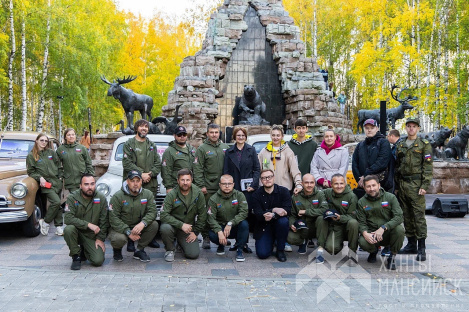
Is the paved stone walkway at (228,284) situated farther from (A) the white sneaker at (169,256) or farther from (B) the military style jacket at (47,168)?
(B) the military style jacket at (47,168)

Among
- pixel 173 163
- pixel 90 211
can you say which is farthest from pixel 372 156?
pixel 90 211

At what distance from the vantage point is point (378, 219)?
5848 millimetres

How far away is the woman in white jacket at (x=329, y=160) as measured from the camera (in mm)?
6656

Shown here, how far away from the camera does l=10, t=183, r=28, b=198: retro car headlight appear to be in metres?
6.97

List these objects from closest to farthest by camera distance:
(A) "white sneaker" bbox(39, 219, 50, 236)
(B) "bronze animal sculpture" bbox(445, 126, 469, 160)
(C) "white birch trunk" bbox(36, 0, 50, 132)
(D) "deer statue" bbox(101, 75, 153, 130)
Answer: (A) "white sneaker" bbox(39, 219, 50, 236) → (D) "deer statue" bbox(101, 75, 153, 130) → (B) "bronze animal sculpture" bbox(445, 126, 469, 160) → (C) "white birch trunk" bbox(36, 0, 50, 132)

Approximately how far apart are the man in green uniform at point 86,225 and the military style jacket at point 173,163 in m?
1.17

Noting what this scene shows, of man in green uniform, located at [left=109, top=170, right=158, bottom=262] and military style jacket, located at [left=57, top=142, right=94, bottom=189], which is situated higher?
military style jacket, located at [left=57, top=142, right=94, bottom=189]

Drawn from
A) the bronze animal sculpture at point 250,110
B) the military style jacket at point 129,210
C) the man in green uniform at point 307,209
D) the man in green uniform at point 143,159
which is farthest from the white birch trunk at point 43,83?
the man in green uniform at point 307,209

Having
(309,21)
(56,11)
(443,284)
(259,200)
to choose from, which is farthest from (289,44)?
(309,21)

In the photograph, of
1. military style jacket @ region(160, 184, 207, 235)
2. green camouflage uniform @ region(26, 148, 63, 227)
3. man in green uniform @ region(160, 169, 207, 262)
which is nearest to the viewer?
man in green uniform @ region(160, 169, 207, 262)

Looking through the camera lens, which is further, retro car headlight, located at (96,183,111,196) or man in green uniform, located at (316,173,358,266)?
retro car headlight, located at (96,183,111,196)

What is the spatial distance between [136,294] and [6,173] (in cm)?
405

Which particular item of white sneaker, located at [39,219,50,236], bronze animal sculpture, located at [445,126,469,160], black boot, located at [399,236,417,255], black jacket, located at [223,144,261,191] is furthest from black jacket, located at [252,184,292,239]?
bronze animal sculpture, located at [445,126,469,160]

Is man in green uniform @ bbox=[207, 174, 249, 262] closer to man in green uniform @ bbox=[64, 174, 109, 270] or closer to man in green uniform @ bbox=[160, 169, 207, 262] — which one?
man in green uniform @ bbox=[160, 169, 207, 262]
